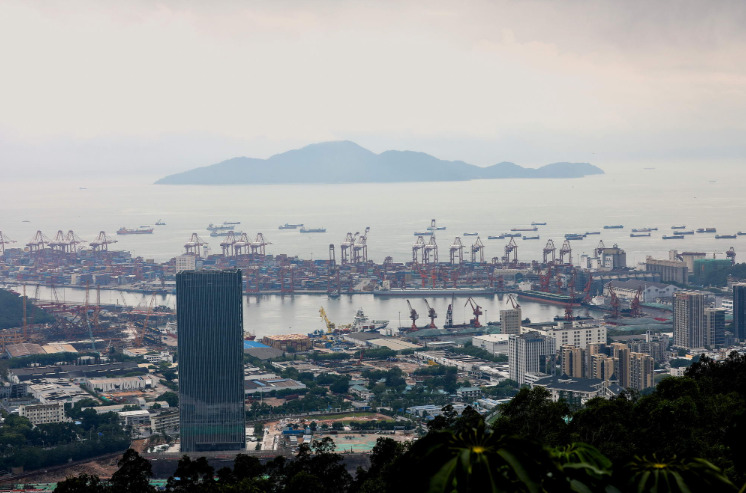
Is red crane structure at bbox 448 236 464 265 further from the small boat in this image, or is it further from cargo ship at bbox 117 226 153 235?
cargo ship at bbox 117 226 153 235

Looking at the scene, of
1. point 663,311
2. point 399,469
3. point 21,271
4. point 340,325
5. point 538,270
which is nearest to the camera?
point 399,469

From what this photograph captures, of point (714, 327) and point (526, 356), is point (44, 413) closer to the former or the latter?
point (526, 356)

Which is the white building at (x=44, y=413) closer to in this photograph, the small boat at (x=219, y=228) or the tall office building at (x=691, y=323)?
the tall office building at (x=691, y=323)

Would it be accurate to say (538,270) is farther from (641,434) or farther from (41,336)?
(641,434)

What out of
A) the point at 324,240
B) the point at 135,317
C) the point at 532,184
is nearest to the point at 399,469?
the point at 135,317

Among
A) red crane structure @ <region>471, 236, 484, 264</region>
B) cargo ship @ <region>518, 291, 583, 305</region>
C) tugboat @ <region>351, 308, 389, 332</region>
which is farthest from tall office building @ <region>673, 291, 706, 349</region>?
red crane structure @ <region>471, 236, 484, 264</region>

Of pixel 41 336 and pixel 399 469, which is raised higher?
pixel 399 469
